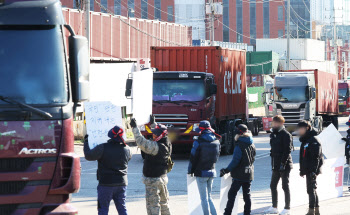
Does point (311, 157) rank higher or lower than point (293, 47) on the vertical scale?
lower

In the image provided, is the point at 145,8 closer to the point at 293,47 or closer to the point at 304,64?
the point at 293,47

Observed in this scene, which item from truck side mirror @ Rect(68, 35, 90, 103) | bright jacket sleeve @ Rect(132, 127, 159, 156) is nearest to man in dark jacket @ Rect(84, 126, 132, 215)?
bright jacket sleeve @ Rect(132, 127, 159, 156)

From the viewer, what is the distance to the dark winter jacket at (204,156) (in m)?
12.0

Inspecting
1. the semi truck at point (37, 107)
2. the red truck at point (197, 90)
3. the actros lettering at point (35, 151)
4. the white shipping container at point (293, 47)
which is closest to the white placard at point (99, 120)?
the semi truck at point (37, 107)

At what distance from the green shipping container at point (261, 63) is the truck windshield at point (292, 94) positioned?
44.3 m

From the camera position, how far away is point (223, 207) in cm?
1266

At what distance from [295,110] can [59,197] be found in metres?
29.4

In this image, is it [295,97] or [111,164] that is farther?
[295,97]

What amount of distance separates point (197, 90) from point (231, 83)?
3.75 metres

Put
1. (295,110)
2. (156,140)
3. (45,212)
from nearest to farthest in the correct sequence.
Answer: (45,212)
(156,140)
(295,110)

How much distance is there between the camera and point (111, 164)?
10219mm

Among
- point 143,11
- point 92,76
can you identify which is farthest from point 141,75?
point 143,11

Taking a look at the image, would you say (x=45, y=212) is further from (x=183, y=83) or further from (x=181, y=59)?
(x=181, y=59)

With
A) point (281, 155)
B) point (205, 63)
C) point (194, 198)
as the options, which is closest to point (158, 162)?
point (194, 198)
